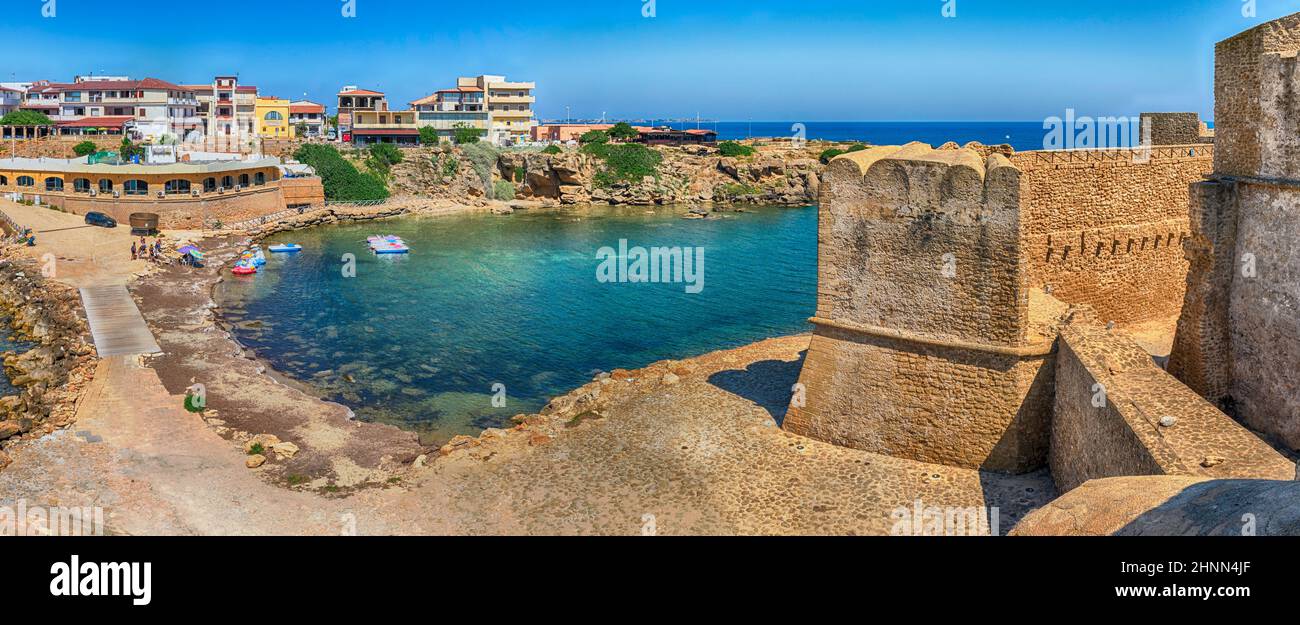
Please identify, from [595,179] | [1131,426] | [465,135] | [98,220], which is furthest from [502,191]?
[1131,426]

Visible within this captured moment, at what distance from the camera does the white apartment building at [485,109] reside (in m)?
95.7

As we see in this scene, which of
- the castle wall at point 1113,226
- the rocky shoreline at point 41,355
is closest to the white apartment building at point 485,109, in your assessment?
the rocky shoreline at point 41,355

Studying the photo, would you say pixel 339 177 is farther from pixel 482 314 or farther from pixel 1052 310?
pixel 1052 310

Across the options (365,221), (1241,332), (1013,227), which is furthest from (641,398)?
(365,221)

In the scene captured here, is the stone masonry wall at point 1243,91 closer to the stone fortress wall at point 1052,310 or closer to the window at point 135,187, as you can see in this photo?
the stone fortress wall at point 1052,310

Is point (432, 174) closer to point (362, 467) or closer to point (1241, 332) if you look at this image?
point (362, 467)

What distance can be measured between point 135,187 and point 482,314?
99.9 feet

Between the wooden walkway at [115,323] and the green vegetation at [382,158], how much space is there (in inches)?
1646

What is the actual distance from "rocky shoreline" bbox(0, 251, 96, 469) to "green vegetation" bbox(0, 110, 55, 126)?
46.2m

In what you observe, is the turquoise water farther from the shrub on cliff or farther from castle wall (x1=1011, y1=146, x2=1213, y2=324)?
the shrub on cliff

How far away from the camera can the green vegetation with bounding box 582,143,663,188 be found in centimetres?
8662

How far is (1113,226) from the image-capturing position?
68.4ft

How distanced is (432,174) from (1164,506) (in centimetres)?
7851

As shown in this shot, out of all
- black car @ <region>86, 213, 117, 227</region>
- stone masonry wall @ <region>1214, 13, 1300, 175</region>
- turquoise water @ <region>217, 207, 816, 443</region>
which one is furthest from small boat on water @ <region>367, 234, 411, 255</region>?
stone masonry wall @ <region>1214, 13, 1300, 175</region>
